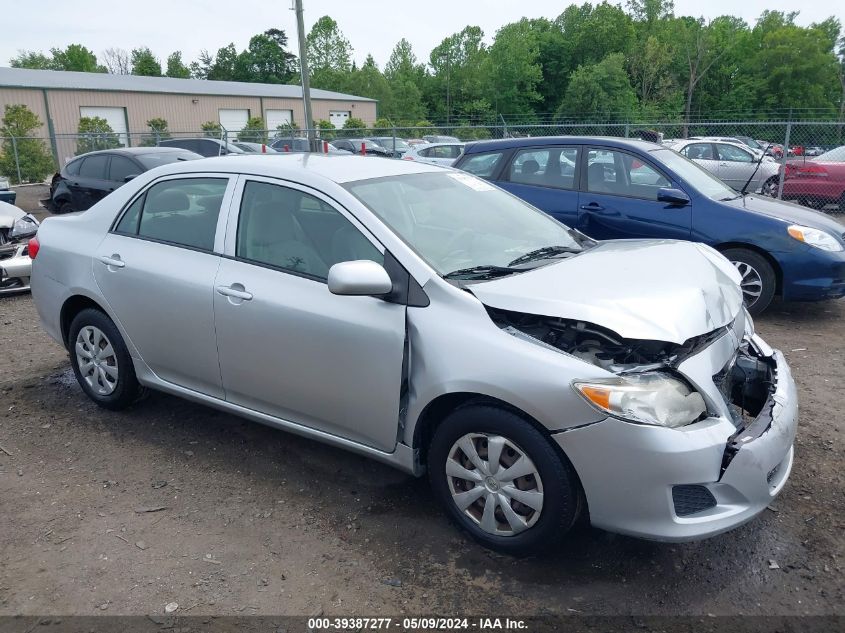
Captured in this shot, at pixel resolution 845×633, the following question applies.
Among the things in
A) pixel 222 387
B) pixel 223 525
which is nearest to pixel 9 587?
pixel 223 525

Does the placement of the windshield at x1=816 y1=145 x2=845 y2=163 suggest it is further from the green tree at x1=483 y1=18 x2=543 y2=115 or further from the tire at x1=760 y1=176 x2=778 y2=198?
the green tree at x1=483 y1=18 x2=543 y2=115

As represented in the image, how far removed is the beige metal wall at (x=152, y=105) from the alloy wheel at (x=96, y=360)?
115 feet

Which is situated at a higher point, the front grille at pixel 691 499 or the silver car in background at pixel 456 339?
the silver car in background at pixel 456 339

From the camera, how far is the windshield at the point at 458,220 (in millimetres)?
3322

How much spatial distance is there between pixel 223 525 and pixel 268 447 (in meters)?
0.82

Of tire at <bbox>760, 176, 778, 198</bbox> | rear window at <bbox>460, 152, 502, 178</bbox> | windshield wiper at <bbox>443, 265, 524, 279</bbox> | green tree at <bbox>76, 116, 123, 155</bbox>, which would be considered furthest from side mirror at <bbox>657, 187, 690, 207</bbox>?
green tree at <bbox>76, 116, 123, 155</bbox>

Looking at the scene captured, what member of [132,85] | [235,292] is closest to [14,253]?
[235,292]

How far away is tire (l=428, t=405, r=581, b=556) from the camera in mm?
2711

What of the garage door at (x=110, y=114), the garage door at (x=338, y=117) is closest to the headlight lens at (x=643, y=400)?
the garage door at (x=110, y=114)

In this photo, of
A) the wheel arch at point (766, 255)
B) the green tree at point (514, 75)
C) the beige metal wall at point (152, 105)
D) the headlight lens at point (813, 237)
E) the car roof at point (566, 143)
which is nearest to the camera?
the headlight lens at point (813, 237)

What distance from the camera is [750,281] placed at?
6.52 meters

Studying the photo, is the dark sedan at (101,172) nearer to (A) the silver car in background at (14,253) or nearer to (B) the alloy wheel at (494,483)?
(A) the silver car in background at (14,253)

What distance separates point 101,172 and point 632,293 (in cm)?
1073

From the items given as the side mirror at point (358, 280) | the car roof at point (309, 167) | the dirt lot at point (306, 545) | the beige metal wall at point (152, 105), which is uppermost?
the beige metal wall at point (152, 105)
